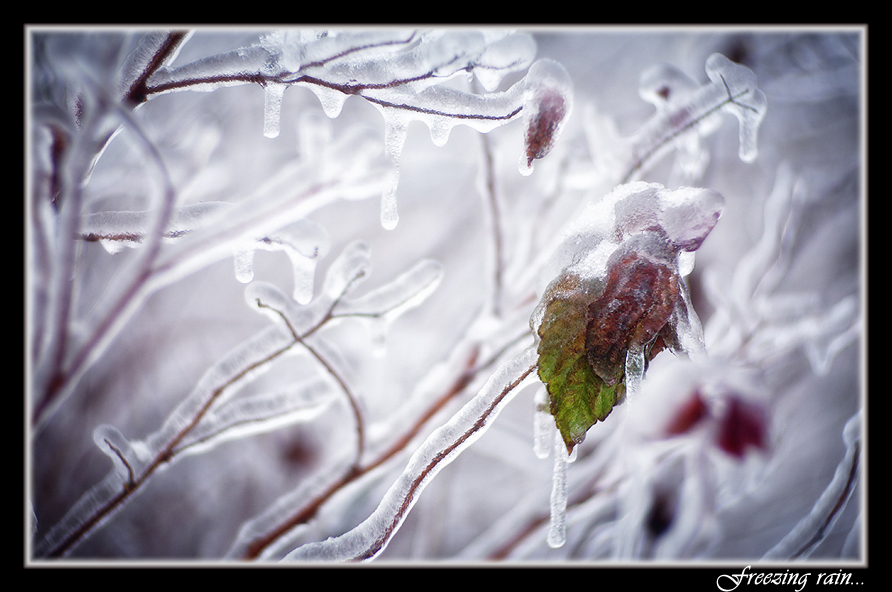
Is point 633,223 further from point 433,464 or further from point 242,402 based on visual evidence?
point 242,402

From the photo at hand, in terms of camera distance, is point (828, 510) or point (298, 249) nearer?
point (298, 249)

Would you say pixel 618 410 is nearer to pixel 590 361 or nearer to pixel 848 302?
pixel 590 361

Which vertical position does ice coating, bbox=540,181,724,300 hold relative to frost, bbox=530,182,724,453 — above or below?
above

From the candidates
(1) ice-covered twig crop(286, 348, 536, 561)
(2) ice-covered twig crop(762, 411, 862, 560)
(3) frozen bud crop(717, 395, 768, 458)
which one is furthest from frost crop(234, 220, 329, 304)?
(2) ice-covered twig crop(762, 411, 862, 560)

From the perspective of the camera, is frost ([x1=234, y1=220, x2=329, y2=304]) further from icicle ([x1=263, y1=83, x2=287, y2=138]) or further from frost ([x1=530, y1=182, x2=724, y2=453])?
frost ([x1=530, y1=182, x2=724, y2=453])

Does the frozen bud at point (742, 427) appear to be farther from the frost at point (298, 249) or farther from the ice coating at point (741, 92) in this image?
the frost at point (298, 249)

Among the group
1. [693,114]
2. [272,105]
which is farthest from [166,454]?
[693,114]
